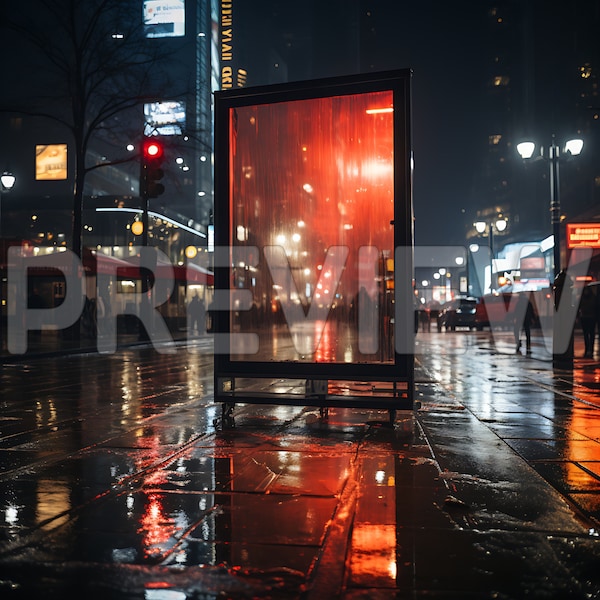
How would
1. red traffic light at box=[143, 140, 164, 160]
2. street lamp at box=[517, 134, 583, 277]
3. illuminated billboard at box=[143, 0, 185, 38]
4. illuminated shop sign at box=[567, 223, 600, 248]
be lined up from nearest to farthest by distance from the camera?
red traffic light at box=[143, 140, 164, 160] → street lamp at box=[517, 134, 583, 277] → illuminated shop sign at box=[567, 223, 600, 248] → illuminated billboard at box=[143, 0, 185, 38]

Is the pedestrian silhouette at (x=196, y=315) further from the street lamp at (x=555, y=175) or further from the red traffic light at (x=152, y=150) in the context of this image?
the red traffic light at (x=152, y=150)

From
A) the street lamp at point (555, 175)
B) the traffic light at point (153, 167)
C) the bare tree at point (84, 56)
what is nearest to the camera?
the traffic light at point (153, 167)

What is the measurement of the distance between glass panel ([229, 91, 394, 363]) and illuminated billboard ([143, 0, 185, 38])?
87.8m

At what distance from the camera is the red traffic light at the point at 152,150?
16.4 metres

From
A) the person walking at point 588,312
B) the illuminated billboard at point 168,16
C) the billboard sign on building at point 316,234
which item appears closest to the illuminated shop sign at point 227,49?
the illuminated billboard at point 168,16

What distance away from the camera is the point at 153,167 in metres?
16.2

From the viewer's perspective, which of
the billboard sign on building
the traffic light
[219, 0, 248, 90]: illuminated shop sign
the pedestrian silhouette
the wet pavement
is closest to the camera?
the wet pavement

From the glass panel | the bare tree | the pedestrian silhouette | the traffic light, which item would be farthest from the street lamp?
the pedestrian silhouette

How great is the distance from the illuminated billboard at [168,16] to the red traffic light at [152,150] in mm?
78738

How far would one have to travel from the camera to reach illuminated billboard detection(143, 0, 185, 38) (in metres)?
88.6

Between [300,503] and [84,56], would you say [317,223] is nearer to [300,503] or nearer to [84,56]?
[300,503]

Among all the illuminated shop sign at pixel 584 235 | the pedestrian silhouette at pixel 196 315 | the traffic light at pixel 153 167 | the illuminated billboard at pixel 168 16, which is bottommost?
the pedestrian silhouette at pixel 196 315

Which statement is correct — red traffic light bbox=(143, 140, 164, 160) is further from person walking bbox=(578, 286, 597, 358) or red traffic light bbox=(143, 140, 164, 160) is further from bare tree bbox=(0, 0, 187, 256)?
person walking bbox=(578, 286, 597, 358)

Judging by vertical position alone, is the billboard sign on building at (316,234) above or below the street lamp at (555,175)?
below
